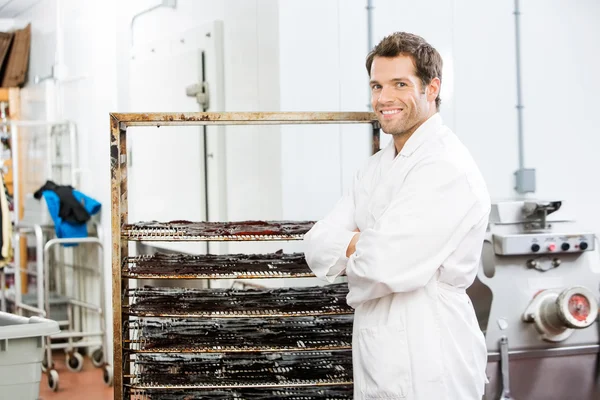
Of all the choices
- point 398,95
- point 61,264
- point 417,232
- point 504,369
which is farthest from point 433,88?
point 61,264

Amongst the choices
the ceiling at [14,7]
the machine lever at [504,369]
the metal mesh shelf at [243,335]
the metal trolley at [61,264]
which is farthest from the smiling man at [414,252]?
the ceiling at [14,7]

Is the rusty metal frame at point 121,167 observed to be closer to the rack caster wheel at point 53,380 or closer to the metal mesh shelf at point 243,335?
the metal mesh shelf at point 243,335

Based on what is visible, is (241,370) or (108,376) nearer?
(241,370)

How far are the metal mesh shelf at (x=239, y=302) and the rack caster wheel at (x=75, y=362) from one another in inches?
120

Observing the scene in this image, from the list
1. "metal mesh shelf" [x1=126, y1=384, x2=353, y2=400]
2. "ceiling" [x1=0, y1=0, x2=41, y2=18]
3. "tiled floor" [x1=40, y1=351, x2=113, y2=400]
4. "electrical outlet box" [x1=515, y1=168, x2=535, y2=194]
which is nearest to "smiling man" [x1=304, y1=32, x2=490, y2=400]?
"metal mesh shelf" [x1=126, y1=384, x2=353, y2=400]

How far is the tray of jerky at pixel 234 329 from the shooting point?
7.90 feet

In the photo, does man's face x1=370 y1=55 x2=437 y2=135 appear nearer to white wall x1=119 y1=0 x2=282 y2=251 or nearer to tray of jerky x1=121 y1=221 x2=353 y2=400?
tray of jerky x1=121 y1=221 x2=353 y2=400

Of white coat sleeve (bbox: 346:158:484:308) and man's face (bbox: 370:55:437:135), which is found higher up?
man's face (bbox: 370:55:437:135)

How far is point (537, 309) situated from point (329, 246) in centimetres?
148

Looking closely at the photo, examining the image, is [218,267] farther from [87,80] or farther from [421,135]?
[87,80]

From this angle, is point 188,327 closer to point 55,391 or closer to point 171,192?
point 171,192

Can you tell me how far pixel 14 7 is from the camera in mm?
7520

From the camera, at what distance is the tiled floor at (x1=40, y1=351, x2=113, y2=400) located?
15.8ft

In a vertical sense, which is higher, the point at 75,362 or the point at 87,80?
the point at 87,80
